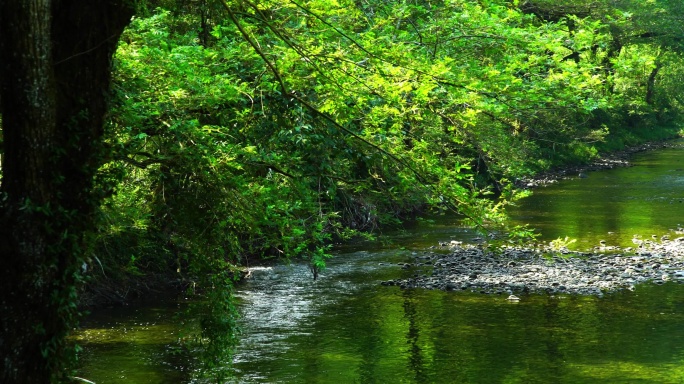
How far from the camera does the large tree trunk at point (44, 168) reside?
414 cm

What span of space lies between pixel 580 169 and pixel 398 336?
81.2 feet

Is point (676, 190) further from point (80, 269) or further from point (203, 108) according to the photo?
point (80, 269)

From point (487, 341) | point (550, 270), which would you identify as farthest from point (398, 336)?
point (550, 270)

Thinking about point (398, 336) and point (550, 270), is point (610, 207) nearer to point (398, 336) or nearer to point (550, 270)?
point (550, 270)

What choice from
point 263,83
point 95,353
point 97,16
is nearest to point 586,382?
point 263,83

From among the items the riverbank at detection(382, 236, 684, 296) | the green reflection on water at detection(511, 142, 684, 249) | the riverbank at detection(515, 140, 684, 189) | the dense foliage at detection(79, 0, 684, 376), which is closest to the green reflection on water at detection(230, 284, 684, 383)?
the riverbank at detection(382, 236, 684, 296)

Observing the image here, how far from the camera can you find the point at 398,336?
1105 cm

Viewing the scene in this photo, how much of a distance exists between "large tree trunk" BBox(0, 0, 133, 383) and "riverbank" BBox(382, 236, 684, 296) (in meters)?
9.66

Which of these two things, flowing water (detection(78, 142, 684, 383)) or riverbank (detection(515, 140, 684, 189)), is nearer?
flowing water (detection(78, 142, 684, 383))

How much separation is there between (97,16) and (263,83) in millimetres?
3233

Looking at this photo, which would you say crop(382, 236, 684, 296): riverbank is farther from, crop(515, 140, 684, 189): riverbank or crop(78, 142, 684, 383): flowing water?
crop(515, 140, 684, 189): riverbank

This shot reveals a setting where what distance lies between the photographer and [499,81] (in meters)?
9.76

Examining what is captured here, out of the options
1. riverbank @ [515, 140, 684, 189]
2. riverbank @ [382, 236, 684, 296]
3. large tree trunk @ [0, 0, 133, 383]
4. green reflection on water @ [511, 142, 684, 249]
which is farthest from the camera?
riverbank @ [515, 140, 684, 189]

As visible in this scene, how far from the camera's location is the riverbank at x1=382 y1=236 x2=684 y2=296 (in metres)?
13.9
